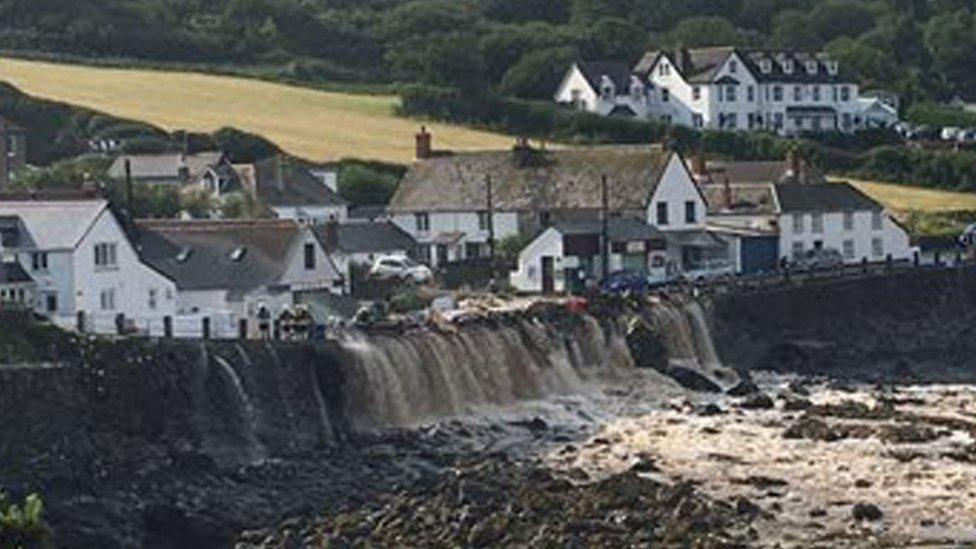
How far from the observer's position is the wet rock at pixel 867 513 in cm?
4425

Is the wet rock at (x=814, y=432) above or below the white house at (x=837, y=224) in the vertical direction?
below

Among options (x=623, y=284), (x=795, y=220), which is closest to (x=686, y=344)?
(x=623, y=284)

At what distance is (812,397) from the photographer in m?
61.6

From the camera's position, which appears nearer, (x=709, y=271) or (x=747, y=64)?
(x=709, y=271)

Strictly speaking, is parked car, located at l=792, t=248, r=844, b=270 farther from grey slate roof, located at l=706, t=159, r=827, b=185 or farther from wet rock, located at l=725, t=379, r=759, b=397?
wet rock, located at l=725, t=379, r=759, b=397

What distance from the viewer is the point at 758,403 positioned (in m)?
59.2

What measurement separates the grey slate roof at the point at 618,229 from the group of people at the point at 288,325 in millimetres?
17908

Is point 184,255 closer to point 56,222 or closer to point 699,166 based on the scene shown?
point 56,222

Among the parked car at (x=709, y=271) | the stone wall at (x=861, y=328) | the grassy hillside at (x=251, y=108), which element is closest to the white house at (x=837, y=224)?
the parked car at (x=709, y=271)

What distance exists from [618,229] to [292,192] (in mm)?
14431

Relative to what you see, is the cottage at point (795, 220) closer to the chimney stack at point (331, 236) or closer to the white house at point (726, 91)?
the chimney stack at point (331, 236)

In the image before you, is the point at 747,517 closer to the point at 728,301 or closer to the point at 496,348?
the point at 496,348

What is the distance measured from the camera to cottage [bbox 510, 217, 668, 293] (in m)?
73.3

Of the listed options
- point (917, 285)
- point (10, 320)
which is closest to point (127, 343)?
point (10, 320)
